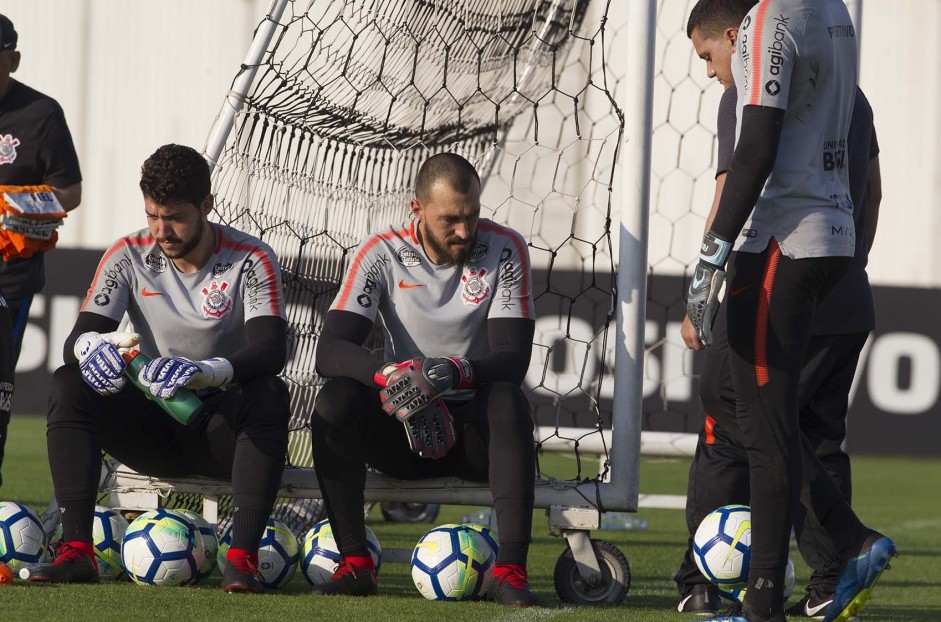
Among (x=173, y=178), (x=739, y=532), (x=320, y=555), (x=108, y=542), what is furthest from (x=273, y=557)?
(x=739, y=532)

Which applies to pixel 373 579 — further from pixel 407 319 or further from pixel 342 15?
pixel 342 15

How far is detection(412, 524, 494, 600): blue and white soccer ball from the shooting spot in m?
4.10

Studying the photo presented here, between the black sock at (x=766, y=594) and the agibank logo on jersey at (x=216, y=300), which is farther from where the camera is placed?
the agibank logo on jersey at (x=216, y=300)

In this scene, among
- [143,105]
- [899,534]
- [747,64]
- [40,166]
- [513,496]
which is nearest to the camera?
[747,64]

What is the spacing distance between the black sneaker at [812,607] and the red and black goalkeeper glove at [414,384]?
4.22 feet

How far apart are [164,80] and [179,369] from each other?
1234 cm

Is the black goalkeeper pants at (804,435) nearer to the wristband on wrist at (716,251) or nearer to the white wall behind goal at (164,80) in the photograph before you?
the wristband on wrist at (716,251)

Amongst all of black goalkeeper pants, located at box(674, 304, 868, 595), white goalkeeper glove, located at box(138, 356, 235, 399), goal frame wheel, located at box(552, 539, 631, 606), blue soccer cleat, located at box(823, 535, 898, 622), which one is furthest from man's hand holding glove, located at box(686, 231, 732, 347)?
white goalkeeper glove, located at box(138, 356, 235, 399)

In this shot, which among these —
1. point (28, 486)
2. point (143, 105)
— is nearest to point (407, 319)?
point (28, 486)

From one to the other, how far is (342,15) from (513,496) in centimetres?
215

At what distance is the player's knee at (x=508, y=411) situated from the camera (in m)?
4.09

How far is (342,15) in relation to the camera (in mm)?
5168

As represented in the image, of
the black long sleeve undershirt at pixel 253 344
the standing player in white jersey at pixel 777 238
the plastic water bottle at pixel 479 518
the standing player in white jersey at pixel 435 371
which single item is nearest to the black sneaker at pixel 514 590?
the standing player in white jersey at pixel 435 371

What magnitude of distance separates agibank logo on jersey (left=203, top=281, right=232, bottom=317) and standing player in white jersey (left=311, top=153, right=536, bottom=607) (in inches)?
14.1
